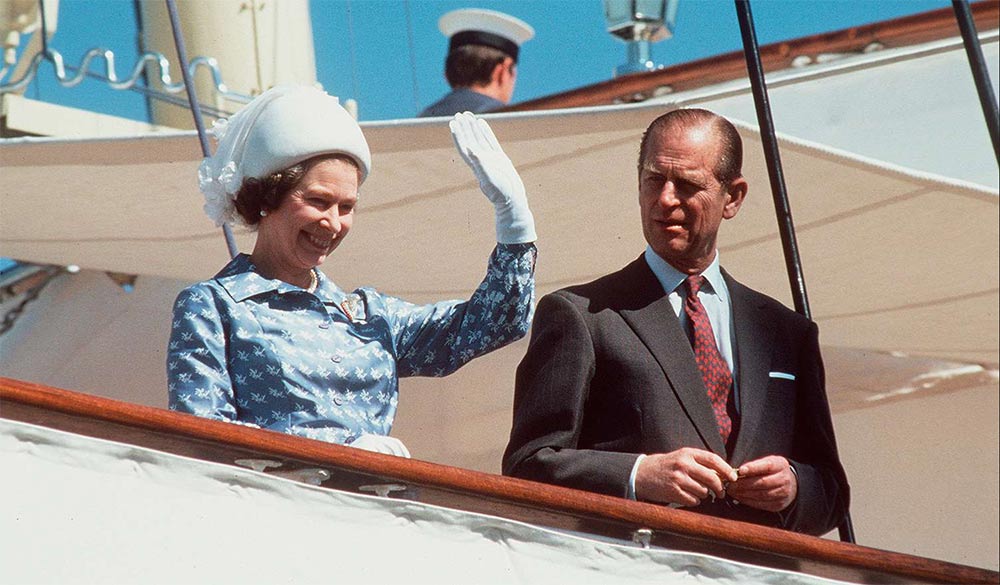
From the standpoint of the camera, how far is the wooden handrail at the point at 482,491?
1541mm

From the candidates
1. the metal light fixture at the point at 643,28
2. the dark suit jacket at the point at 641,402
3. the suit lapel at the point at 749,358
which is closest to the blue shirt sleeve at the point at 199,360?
the dark suit jacket at the point at 641,402

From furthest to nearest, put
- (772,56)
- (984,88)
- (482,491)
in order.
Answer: (772,56), (984,88), (482,491)

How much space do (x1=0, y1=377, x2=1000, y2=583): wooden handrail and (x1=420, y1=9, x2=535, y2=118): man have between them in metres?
2.07

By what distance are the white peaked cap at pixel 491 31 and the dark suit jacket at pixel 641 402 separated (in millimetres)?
2061

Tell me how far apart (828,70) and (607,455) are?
8.56ft

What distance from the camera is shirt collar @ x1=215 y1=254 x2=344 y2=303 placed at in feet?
5.91

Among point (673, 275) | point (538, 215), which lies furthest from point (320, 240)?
point (538, 215)

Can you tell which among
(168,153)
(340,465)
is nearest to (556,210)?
(168,153)

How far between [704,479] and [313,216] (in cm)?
49

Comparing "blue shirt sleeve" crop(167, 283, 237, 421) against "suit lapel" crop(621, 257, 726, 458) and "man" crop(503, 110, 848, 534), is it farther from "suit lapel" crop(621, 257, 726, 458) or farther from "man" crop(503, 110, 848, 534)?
"suit lapel" crop(621, 257, 726, 458)

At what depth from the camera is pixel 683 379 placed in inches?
73.6

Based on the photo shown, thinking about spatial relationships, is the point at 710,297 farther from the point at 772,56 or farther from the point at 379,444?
the point at 772,56

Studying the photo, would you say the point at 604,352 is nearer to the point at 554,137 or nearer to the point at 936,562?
the point at 936,562

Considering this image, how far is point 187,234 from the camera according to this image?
13.2ft
